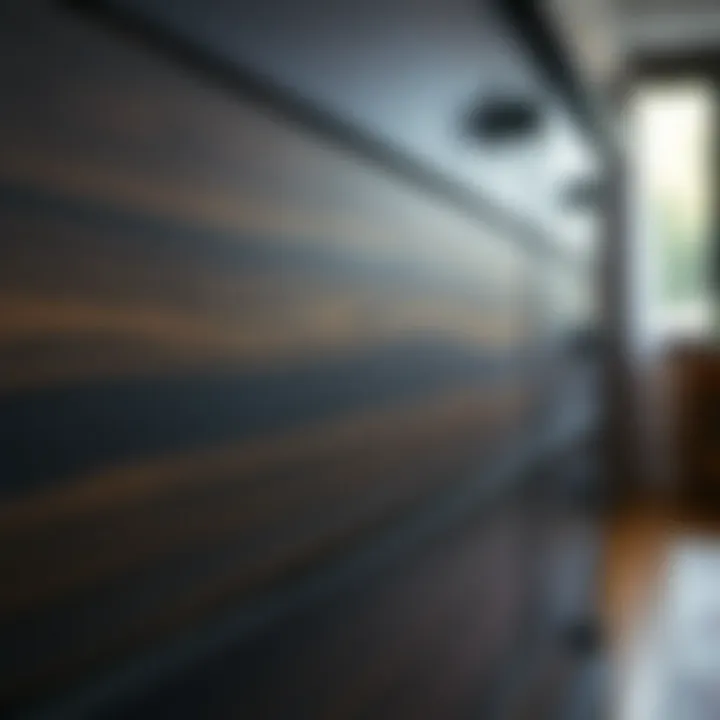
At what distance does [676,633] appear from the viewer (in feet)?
8.86

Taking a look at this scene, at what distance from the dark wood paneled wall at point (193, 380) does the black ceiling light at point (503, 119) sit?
0.50ft

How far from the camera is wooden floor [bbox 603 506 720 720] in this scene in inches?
89.6

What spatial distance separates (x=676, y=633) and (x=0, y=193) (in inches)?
101

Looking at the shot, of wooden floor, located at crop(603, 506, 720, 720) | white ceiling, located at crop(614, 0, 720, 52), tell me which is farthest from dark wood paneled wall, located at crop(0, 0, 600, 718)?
white ceiling, located at crop(614, 0, 720, 52)

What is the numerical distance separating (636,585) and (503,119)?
2338mm

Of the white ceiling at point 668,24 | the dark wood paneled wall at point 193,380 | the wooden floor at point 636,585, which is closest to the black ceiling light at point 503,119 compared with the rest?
the dark wood paneled wall at point 193,380

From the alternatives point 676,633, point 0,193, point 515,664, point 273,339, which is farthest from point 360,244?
point 676,633

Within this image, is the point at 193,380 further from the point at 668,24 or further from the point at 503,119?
the point at 668,24

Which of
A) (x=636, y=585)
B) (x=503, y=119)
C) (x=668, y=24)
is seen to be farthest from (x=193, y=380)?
(x=668, y=24)

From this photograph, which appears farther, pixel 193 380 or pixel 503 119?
pixel 503 119

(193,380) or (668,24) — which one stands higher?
(668,24)

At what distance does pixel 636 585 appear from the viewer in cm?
320

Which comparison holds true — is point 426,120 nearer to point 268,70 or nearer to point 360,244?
point 360,244

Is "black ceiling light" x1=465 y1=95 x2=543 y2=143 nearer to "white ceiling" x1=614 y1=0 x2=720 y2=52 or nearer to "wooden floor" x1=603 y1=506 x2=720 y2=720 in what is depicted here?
"wooden floor" x1=603 y1=506 x2=720 y2=720
